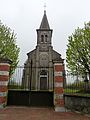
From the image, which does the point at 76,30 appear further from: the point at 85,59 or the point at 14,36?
the point at 14,36

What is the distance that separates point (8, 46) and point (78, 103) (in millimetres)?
12645

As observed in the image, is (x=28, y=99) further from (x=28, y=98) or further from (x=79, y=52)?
(x=79, y=52)

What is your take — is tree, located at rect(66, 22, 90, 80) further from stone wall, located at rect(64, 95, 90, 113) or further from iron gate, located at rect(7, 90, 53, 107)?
stone wall, located at rect(64, 95, 90, 113)

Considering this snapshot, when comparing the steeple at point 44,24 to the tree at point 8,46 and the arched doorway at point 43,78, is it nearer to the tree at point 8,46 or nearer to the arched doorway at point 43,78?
the arched doorway at point 43,78

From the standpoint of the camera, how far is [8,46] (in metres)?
20.7

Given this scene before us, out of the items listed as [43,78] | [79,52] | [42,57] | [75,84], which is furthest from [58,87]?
[42,57]

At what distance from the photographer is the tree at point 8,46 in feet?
66.3

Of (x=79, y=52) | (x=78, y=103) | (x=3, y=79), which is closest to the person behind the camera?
(x=78, y=103)

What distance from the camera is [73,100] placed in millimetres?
10969

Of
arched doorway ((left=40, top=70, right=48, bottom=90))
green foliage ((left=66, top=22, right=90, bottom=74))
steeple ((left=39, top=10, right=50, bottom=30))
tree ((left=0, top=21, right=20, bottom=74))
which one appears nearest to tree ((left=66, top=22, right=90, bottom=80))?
green foliage ((left=66, top=22, right=90, bottom=74))

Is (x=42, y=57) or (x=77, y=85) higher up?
(x=42, y=57)

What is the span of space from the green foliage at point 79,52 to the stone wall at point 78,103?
8.34 meters

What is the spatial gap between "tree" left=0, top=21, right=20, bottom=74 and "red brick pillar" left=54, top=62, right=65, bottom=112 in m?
9.36

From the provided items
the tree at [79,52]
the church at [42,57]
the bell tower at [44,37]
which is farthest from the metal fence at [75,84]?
the bell tower at [44,37]
